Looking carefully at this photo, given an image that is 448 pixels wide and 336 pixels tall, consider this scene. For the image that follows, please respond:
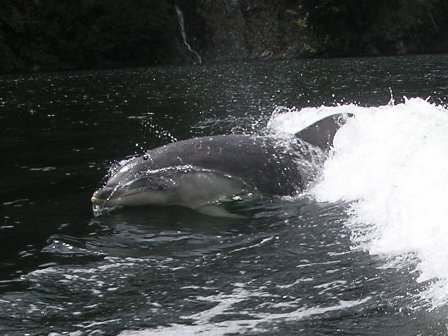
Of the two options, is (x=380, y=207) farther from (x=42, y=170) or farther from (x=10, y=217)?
(x=42, y=170)

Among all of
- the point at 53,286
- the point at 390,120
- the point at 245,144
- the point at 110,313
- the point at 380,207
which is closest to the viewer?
the point at 110,313

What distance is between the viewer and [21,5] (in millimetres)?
60125

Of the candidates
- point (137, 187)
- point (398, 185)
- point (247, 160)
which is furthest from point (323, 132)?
point (137, 187)

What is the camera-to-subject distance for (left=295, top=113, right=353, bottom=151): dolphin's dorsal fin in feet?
33.0

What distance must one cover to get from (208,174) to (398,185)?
272 centimetres

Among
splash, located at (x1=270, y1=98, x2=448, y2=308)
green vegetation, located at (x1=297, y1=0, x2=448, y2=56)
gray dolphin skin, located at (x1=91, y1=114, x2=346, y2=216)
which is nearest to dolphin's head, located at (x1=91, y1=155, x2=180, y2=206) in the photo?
gray dolphin skin, located at (x1=91, y1=114, x2=346, y2=216)

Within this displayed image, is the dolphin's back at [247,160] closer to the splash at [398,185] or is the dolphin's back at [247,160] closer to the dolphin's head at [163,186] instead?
the dolphin's head at [163,186]

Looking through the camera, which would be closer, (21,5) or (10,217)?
(10,217)

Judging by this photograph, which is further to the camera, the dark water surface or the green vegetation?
the green vegetation

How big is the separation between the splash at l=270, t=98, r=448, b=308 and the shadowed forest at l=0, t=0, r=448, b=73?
47.8 meters

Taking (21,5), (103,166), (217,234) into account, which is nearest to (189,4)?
(21,5)

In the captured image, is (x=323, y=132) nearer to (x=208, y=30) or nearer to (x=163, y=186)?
(x=163, y=186)

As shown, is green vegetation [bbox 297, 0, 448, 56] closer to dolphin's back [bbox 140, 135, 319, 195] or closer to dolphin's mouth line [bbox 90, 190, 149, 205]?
dolphin's back [bbox 140, 135, 319, 195]

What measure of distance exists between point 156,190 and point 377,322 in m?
4.69
